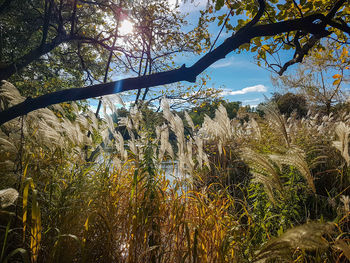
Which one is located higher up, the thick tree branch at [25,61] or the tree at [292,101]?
the tree at [292,101]

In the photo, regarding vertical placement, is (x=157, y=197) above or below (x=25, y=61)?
below

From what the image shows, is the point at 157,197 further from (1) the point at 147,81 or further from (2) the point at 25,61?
(2) the point at 25,61

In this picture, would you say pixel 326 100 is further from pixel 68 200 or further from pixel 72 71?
pixel 68 200

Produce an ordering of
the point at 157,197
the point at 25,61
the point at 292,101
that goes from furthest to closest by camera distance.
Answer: the point at 292,101
the point at 25,61
the point at 157,197

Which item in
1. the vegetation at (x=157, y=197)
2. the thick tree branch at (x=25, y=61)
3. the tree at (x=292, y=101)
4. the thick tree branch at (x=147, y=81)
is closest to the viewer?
the vegetation at (x=157, y=197)

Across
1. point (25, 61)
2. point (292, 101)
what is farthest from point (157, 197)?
point (292, 101)

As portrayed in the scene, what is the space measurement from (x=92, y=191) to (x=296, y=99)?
71.2 ft

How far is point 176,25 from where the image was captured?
5797 mm

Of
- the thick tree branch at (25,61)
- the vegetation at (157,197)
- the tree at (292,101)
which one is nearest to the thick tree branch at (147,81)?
the vegetation at (157,197)

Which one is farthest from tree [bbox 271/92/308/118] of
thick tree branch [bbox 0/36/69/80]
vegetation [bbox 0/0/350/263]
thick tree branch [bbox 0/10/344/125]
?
thick tree branch [bbox 0/10/344/125]

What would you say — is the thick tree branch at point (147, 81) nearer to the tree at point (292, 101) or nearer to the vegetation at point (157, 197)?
the vegetation at point (157, 197)

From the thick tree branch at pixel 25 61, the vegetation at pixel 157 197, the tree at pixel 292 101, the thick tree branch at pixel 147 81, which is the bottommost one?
the vegetation at pixel 157 197

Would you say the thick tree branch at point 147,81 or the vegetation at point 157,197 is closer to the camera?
the vegetation at point 157,197

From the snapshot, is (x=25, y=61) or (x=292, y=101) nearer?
(x=25, y=61)
